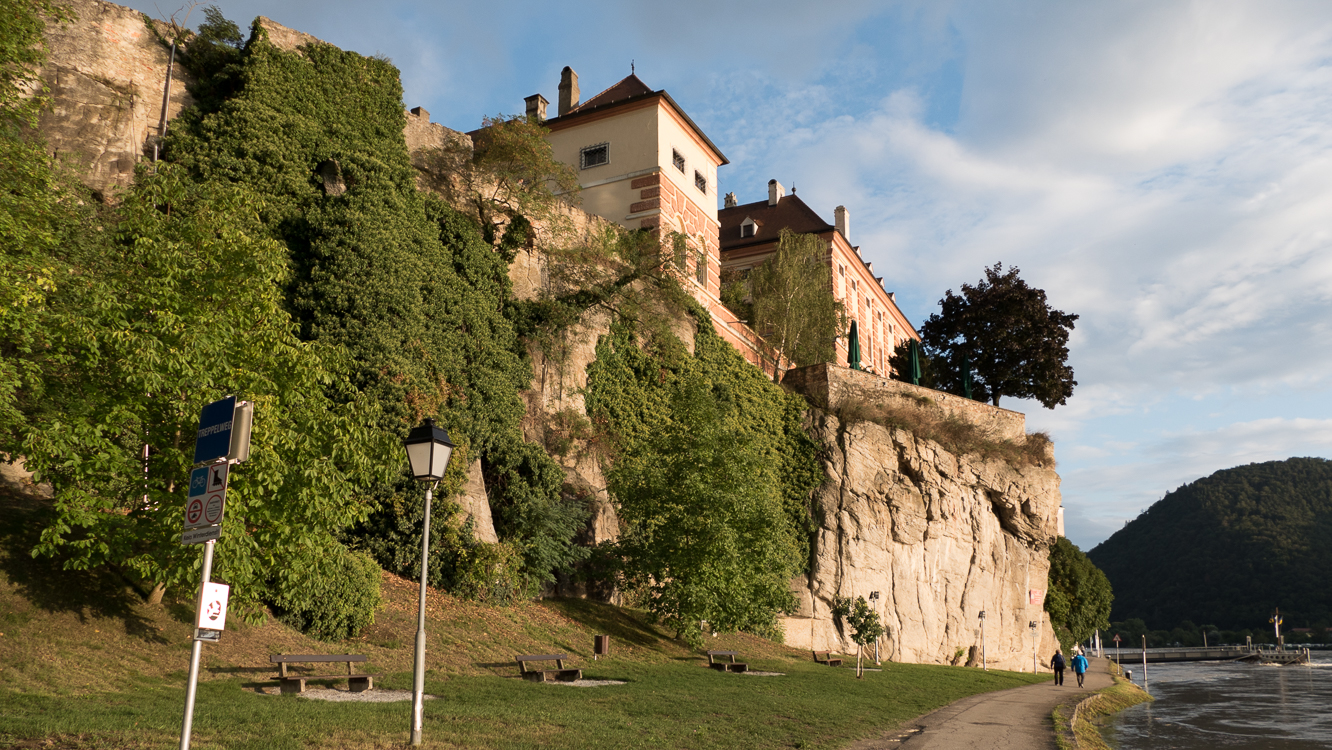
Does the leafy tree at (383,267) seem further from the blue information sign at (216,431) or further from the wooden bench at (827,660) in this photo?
the blue information sign at (216,431)

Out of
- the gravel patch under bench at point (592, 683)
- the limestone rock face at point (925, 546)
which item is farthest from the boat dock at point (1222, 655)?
the gravel patch under bench at point (592, 683)

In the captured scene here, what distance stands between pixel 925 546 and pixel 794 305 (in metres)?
12.1

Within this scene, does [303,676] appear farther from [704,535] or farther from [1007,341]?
[1007,341]

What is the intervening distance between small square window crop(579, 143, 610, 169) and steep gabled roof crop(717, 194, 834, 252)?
15.8 meters

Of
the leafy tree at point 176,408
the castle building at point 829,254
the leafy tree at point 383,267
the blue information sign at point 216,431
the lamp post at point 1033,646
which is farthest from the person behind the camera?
the castle building at point 829,254

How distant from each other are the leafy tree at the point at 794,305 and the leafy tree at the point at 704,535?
1663 centimetres

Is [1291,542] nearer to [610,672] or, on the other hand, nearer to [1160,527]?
[1160,527]

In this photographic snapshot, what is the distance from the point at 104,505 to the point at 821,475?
2690 centimetres

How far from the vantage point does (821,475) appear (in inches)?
1355

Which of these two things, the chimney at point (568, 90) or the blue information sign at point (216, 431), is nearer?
the blue information sign at point (216, 431)

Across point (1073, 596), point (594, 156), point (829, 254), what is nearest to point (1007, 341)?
point (829, 254)

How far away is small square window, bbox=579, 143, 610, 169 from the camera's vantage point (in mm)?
34906

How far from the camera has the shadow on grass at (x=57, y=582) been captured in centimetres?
1213

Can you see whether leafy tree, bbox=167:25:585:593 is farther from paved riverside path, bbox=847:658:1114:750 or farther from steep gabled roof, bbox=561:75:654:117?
steep gabled roof, bbox=561:75:654:117
